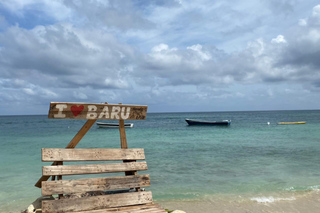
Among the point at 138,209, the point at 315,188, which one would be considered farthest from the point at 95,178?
the point at 315,188

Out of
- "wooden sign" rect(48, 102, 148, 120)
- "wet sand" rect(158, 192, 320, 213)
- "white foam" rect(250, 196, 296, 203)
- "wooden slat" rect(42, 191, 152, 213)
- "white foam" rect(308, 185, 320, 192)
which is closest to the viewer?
"wooden slat" rect(42, 191, 152, 213)

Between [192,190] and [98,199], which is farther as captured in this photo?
[192,190]

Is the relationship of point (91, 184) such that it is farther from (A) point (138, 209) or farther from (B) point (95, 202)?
(A) point (138, 209)

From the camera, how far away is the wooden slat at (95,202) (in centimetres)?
→ 467

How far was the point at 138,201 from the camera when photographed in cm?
522

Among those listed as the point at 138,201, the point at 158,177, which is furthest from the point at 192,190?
the point at 138,201

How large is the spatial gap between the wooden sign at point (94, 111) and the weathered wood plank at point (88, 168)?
0.95 m

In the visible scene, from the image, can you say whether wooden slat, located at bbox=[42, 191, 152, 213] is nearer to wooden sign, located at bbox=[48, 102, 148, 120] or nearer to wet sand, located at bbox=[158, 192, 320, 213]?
wooden sign, located at bbox=[48, 102, 148, 120]

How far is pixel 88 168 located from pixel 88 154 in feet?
0.90

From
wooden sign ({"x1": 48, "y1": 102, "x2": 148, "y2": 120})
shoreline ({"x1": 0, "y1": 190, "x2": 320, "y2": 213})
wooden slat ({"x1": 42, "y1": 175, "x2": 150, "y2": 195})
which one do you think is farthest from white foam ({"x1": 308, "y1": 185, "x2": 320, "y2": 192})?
wooden sign ({"x1": 48, "y1": 102, "x2": 148, "y2": 120})

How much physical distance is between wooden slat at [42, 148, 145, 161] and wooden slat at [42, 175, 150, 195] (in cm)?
41

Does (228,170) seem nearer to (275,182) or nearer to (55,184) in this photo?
(275,182)

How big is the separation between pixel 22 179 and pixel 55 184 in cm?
973

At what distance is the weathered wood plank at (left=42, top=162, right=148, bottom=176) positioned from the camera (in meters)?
5.03
